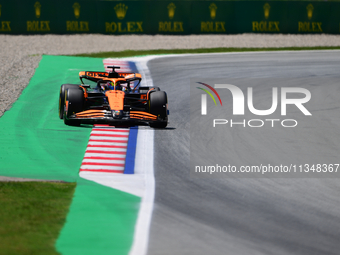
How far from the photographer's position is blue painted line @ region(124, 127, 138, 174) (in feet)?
30.9

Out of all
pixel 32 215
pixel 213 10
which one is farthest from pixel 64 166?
pixel 213 10

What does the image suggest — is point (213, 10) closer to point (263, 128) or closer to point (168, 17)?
point (168, 17)

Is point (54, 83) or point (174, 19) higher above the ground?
point (174, 19)

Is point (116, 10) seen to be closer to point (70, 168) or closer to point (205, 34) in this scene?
point (205, 34)

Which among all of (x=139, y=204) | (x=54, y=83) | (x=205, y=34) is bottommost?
(x=139, y=204)

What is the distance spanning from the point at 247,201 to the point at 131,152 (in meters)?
3.14

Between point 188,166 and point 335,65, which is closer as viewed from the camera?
point 188,166

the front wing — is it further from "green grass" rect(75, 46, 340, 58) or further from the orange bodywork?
"green grass" rect(75, 46, 340, 58)

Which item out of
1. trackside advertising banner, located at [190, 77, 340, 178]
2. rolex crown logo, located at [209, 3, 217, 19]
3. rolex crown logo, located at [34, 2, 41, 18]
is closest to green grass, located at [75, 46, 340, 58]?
rolex crown logo, located at [209, 3, 217, 19]

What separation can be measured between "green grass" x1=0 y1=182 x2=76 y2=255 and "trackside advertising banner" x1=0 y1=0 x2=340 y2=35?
21696mm

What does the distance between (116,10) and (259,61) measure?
1006 centimetres

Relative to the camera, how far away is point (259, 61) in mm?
22828

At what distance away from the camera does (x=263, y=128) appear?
12375 millimetres

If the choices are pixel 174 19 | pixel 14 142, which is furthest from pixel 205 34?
pixel 14 142
